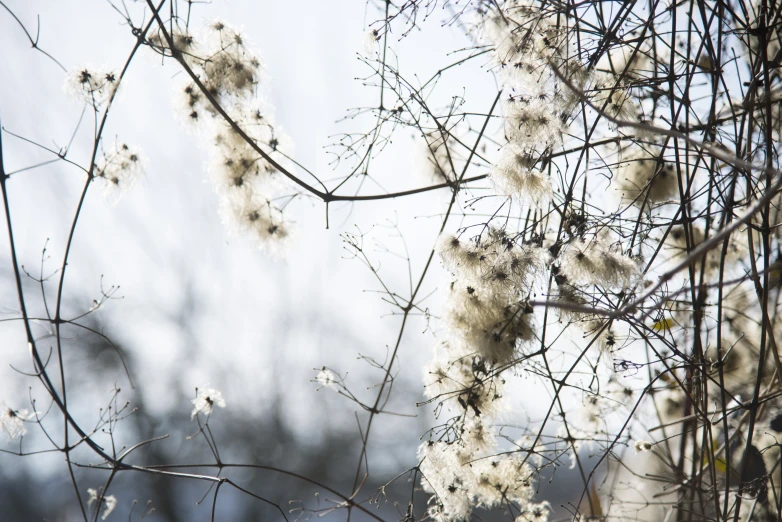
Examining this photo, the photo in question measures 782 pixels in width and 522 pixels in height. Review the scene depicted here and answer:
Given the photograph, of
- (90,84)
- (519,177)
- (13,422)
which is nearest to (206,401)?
(13,422)

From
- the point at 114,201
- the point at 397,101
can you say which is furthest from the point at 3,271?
the point at 397,101

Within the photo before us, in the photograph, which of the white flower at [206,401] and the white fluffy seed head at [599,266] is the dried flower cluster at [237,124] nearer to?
the white flower at [206,401]

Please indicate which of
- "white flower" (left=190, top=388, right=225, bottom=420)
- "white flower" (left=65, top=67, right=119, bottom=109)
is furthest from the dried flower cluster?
"white flower" (left=190, top=388, right=225, bottom=420)

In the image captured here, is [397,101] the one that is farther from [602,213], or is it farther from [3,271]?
[3,271]

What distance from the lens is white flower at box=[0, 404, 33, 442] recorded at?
5.08ft

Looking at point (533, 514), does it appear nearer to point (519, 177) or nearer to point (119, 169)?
point (519, 177)

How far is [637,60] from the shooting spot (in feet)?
5.09

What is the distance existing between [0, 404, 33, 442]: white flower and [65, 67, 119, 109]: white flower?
2.73ft

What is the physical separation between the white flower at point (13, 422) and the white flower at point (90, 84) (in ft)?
2.73

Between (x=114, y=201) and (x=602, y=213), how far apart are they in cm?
131

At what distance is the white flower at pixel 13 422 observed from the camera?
155 cm

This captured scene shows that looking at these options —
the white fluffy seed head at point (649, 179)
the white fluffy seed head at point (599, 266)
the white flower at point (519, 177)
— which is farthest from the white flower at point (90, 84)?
the white fluffy seed head at point (649, 179)

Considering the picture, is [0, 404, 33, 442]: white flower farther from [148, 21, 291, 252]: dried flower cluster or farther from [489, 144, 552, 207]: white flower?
[489, 144, 552, 207]: white flower

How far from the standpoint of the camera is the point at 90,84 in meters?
1.57
